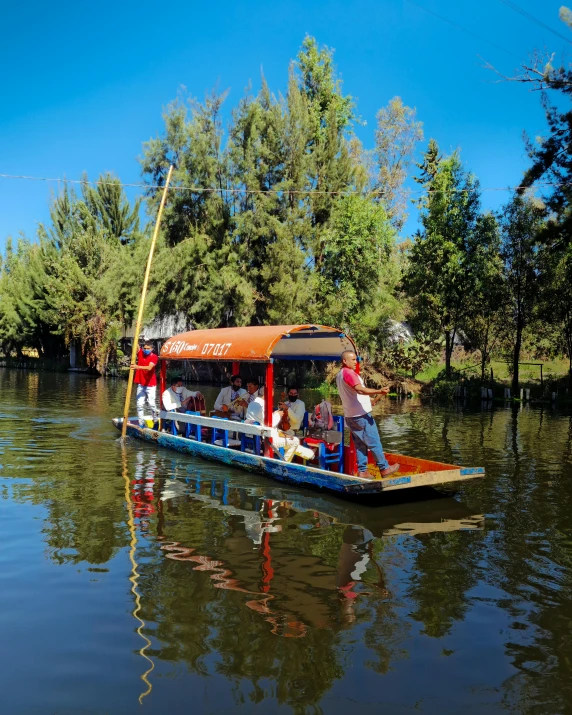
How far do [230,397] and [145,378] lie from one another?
3196 mm

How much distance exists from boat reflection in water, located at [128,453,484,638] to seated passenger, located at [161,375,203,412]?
10.4 ft

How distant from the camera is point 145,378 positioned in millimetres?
17031

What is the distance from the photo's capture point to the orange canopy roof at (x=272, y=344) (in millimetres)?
12234

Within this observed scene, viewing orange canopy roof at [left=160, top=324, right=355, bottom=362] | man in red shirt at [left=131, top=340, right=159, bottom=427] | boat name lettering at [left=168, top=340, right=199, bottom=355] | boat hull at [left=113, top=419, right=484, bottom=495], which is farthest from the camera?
man in red shirt at [left=131, top=340, right=159, bottom=427]

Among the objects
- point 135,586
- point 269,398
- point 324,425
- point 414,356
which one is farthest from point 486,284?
point 135,586

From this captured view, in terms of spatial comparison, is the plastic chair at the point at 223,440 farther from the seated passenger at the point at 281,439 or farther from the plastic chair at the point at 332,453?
the plastic chair at the point at 332,453

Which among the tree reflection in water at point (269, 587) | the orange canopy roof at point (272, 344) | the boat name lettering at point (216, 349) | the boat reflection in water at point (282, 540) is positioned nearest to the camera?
the tree reflection in water at point (269, 587)

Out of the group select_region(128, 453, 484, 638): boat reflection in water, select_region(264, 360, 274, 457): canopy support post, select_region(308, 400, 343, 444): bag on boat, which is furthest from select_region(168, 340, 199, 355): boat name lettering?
select_region(308, 400, 343, 444): bag on boat

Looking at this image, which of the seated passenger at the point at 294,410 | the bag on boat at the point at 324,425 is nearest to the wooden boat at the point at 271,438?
the bag on boat at the point at 324,425

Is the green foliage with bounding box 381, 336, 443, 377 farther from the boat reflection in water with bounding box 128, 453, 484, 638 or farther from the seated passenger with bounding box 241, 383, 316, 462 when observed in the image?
the boat reflection in water with bounding box 128, 453, 484, 638

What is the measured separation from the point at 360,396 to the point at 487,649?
495 centimetres

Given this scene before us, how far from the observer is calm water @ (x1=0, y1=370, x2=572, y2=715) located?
5.15 meters

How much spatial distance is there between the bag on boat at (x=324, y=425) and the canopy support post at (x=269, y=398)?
2.77 feet

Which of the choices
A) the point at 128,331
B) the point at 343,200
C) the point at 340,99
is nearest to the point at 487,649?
the point at 343,200
